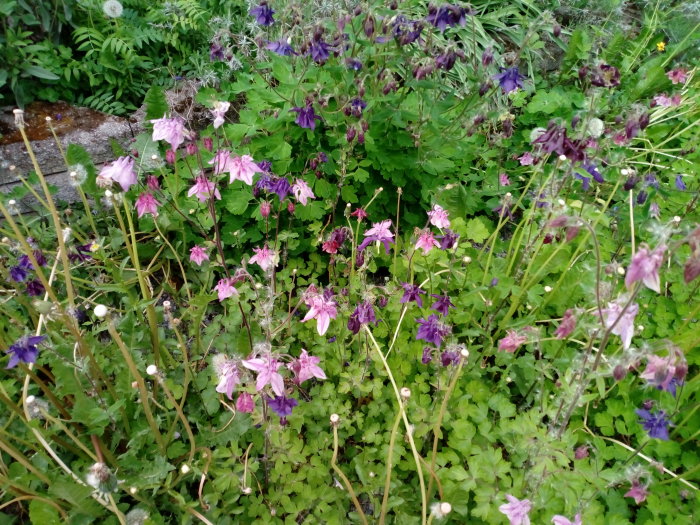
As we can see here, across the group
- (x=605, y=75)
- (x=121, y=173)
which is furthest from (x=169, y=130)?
(x=605, y=75)

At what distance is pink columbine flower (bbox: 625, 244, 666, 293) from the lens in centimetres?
101

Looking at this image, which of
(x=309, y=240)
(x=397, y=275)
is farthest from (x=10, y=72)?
(x=397, y=275)

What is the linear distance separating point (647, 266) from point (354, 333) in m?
1.09

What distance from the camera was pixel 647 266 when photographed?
1.00 m

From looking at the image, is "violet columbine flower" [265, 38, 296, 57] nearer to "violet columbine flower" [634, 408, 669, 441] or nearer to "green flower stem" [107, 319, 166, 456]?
"green flower stem" [107, 319, 166, 456]

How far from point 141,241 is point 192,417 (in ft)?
3.99

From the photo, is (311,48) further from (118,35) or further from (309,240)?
(118,35)

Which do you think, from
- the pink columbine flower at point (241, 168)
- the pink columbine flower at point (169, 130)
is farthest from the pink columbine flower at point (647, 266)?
the pink columbine flower at point (169, 130)

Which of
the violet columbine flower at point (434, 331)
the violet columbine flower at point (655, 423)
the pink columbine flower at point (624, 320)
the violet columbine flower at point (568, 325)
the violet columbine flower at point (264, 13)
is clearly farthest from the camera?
the violet columbine flower at point (264, 13)

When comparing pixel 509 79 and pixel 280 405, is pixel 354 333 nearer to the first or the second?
pixel 280 405

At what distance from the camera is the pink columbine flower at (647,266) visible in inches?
39.6

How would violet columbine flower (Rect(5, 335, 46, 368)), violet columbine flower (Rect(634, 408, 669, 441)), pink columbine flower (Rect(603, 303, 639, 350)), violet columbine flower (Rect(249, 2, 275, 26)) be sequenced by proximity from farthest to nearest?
violet columbine flower (Rect(249, 2, 275, 26)), violet columbine flower (Rect(634, 408, 669, 441)), violet columbine flower (Rect(5, 335, 46, 368)), pink columbine flower (Rect(603, 303, 639, 350))

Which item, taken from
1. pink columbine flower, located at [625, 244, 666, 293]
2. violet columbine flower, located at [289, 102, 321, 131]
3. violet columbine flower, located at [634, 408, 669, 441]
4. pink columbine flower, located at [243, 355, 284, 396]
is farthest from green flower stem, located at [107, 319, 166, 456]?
→ violet columbine flower, located at [634, 408, 669, 441]

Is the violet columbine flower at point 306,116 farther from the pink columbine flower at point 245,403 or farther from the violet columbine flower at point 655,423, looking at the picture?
the violet columbine flower at point 655,423
